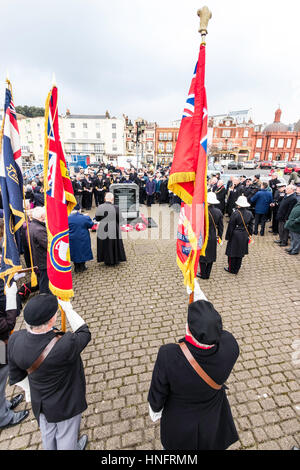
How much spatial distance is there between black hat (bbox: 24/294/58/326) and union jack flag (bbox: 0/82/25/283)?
7.59 ft

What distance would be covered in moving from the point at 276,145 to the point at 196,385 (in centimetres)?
6526

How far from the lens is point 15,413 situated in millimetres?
2916

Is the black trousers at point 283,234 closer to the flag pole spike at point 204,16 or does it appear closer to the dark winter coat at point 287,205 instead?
the dark winter coat at point 287,205

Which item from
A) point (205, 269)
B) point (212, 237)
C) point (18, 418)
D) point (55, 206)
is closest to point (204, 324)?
point (55, 206)

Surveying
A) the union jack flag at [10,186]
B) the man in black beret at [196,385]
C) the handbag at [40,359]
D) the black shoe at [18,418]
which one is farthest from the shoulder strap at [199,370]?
the union jack flag at [10,186]

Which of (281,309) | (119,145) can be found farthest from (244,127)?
(281,309)

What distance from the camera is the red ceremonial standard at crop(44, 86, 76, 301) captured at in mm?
2803

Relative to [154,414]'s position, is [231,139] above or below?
above

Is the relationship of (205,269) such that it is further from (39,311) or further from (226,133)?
(226,133)

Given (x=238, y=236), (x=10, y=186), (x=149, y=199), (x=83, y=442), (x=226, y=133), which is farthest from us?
(x=226, y=133)

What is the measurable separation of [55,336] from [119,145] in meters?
56.5

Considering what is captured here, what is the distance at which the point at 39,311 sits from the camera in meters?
1.81

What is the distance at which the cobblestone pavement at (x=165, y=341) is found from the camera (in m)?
2.77
